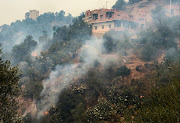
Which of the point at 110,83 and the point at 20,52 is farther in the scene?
the point at 20,52

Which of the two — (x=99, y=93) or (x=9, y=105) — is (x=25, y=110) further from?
(x=9, y=105)

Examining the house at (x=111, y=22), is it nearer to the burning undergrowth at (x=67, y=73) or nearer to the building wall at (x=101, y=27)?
the building wall at (x=101, y=27)

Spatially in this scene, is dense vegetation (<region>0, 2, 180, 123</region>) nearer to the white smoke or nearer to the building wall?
the white smoke

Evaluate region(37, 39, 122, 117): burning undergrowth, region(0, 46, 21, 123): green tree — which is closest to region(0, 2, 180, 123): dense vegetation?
region(0, 46, 21, 123): green tree

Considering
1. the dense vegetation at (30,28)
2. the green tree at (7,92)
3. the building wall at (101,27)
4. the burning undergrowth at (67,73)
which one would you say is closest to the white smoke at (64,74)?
the burning undergrowth at (67,73)

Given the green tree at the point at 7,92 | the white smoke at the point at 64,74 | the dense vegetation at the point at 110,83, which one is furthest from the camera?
the white smoke at the point at 64,74

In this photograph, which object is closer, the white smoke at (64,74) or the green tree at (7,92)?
the green tree at (7,92)

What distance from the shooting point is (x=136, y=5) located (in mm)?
70312

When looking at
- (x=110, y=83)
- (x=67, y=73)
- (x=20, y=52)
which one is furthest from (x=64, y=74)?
(x=20, y=52)

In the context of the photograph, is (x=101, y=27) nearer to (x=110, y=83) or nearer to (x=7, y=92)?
(x=110, y=83)

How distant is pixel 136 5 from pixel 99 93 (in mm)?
54517

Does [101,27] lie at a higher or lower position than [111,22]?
lower

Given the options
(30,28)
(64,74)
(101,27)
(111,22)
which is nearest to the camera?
(64,74)

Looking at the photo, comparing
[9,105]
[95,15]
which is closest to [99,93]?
[9,105]
